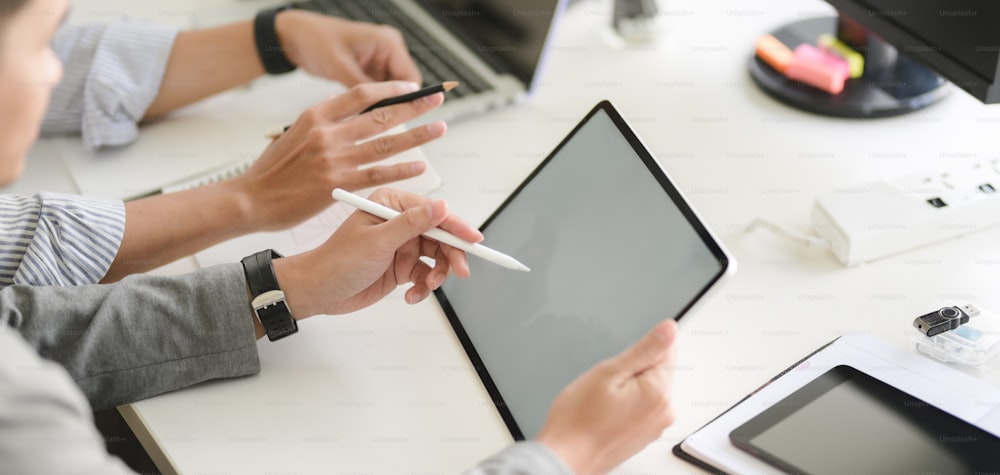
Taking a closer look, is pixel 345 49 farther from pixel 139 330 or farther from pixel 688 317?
pixel 688 317

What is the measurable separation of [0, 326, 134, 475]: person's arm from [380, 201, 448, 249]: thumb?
0.33 m

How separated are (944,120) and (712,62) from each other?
1.05 feet

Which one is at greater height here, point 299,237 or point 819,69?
point 819,69

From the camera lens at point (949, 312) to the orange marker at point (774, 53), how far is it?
477mm

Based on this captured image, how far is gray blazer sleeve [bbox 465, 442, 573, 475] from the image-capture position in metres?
0.70

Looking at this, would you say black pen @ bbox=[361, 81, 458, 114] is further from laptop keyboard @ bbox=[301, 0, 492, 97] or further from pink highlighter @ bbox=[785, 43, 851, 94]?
pink highlighter @ bbox=[785, 43, 851, 94]

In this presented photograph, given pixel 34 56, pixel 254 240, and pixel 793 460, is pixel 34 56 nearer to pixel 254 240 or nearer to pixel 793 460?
pixel 254 240

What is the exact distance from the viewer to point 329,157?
1080 millimetres

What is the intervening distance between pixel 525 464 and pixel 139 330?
1.35ft

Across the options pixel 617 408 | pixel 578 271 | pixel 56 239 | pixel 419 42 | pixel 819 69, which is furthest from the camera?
pixel 419 42

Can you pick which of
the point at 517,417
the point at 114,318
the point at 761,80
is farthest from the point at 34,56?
the point at 761,80

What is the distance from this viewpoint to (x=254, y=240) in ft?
3.64

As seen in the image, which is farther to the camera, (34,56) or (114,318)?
(114,318)

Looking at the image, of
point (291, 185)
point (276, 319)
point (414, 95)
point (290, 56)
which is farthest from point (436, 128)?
point (290, 56)
